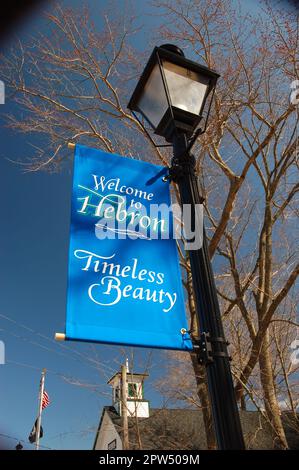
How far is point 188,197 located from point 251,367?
5.58 m

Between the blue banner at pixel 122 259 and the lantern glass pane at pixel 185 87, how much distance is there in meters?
0.67

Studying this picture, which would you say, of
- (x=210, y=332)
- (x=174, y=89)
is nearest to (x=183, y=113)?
(x=174, y=89)

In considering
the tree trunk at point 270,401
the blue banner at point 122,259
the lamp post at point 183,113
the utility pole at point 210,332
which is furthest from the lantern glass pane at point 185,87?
the tree trunk at point 270,401

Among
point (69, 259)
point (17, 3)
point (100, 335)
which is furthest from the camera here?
point (17, 3)

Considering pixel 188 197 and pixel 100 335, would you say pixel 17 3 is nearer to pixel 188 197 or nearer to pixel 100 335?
pixel 188 197

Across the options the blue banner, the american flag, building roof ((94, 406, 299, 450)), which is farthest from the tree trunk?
the american flag

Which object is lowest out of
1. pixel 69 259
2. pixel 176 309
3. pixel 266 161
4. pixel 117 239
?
pixel 176 309

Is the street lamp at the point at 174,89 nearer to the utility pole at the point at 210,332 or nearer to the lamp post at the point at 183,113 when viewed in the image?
the lamp post at the point at 183,113

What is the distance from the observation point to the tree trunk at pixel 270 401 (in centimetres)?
677

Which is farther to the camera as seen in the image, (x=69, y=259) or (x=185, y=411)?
(x=185, y=411)

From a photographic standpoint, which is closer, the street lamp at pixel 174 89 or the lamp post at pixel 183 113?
the lamp post at pixel 183 113

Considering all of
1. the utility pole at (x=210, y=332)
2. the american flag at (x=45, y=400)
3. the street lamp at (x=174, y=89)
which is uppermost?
the american flag at (x=45, y=400)

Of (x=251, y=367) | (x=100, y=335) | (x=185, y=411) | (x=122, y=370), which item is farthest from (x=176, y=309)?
(x=185, y=411)
